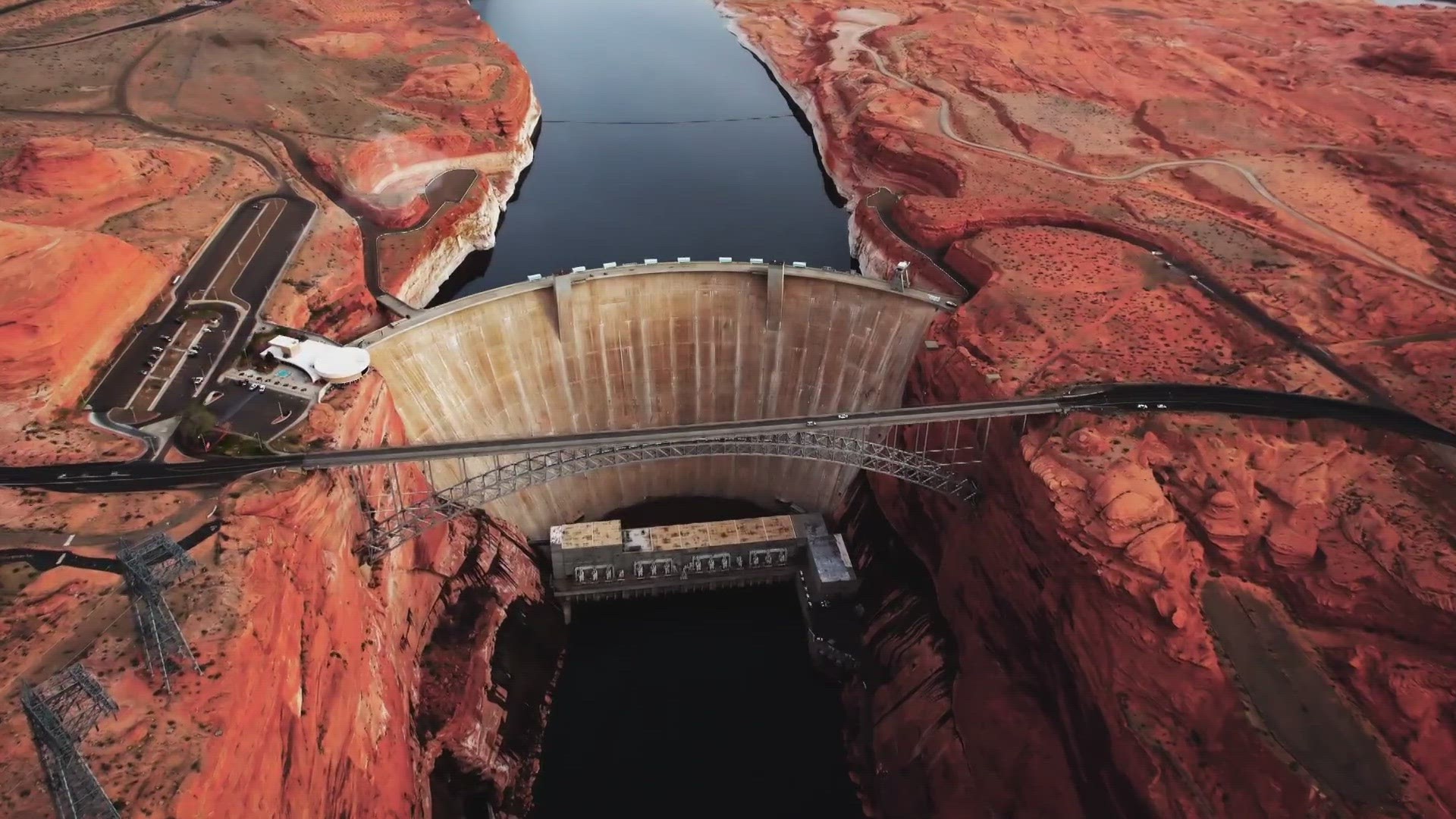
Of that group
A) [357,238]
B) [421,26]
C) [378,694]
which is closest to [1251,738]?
[378,694]

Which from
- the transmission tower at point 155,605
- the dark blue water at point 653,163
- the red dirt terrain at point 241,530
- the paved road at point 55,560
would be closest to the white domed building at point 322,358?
the red dirt terrain at point 241,530

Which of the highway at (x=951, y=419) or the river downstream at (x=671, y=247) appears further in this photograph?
the river downstream at (x=671, y=247)

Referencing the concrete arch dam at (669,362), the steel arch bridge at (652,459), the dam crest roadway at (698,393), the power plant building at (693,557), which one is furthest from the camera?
the concrete arch dam at (669,362)

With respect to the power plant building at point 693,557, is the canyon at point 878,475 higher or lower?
higher

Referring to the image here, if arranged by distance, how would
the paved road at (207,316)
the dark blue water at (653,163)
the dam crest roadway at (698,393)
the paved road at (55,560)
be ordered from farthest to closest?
the dark blue water at (653,163), the dam crest roadway at (698,393), the paved road at (207,316), the paved road at (55,560)

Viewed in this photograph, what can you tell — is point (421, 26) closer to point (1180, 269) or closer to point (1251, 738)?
point (1180, 269)

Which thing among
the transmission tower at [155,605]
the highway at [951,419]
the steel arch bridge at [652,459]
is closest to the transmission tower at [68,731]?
the transmission tower at [155,605]

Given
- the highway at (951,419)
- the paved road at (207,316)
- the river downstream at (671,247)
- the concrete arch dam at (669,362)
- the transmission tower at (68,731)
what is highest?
the transmission tower at (68,731)

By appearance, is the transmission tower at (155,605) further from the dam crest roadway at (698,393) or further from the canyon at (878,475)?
the dam crest roadway at (698,393)
